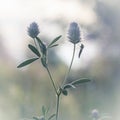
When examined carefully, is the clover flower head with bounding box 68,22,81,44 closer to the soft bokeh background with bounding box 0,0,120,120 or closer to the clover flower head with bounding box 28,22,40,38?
the clover flower head with bounding box 28,22,40,38

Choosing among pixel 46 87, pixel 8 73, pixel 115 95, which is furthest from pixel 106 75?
pixel 8 73

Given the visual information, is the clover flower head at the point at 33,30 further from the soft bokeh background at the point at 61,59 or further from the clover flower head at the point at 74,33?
the soft bokeh background at the point at 61,59

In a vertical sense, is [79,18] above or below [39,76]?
above

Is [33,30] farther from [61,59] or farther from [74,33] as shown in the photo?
[61,59]

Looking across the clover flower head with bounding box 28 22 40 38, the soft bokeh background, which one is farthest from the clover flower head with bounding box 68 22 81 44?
the soft bokeh background

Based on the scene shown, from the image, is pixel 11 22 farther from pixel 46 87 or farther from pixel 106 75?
pixel 106 75

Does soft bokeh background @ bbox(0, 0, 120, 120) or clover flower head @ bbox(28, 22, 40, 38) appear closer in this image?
clover flower head @ bbox(28, 22, 40, 38)
